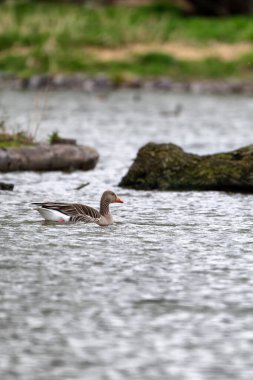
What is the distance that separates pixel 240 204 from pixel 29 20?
4241cm

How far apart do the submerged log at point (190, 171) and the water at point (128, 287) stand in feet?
1.21

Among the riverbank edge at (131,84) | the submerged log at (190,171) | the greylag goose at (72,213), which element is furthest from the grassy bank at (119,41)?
the greylag goose at (72,213)

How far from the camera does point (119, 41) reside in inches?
2197

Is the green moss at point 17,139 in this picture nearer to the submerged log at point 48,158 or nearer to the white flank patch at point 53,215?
the submerged log at point 48,158

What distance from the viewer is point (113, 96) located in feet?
159

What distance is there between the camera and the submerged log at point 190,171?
19844mm

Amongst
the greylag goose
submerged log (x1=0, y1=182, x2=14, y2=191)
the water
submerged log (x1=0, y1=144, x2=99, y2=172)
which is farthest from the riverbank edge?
the greylag goose

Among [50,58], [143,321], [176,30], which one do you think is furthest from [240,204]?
[176,30]

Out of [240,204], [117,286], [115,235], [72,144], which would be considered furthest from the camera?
[72,144]

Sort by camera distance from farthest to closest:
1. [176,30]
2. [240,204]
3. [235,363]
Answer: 1. [176,30]
2. [240,204]
3. [235,363]

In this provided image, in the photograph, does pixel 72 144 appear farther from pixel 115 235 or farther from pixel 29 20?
pixel 29 20

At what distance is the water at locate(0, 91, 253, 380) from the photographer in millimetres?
9461

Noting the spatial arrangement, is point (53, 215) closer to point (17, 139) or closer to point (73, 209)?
point (73, 209)

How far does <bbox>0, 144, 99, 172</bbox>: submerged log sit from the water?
1.04 ft
